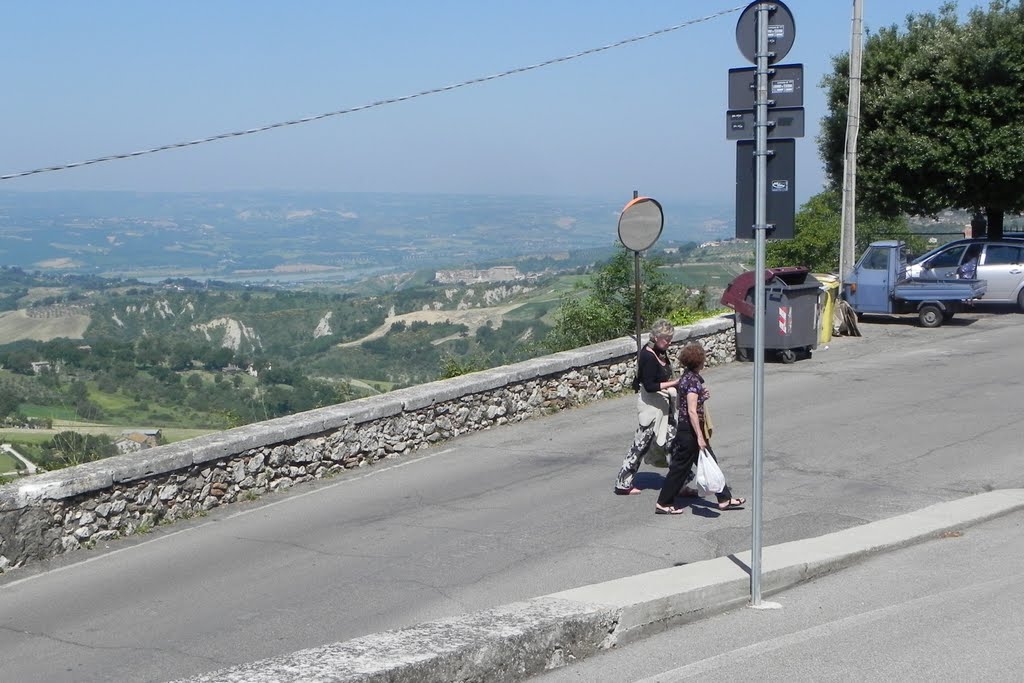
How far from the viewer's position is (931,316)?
70.9 ft

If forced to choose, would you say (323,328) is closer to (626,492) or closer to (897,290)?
(897,290)

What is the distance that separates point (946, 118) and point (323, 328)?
39.4 metres

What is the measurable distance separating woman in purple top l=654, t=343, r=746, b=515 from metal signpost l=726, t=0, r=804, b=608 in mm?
2528

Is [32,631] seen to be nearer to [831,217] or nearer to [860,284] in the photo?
[860,284]

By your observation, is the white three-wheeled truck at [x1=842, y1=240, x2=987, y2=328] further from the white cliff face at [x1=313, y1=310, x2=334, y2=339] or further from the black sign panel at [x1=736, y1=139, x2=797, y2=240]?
the white cliff face at [x1=313, y1=310, x2=334, y2=339]

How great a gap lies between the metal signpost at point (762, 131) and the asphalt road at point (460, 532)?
2440mm

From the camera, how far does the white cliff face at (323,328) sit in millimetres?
57237

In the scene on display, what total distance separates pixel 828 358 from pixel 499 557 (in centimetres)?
1146

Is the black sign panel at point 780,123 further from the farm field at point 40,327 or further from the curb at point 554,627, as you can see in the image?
the farm field at point 40,327

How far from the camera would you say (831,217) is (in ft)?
108

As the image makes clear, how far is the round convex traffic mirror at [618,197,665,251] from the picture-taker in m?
14.8

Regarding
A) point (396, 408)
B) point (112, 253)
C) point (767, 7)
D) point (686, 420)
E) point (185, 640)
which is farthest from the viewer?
point (112, 253)

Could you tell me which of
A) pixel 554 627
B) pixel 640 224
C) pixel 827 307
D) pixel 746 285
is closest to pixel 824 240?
pixel 827 307

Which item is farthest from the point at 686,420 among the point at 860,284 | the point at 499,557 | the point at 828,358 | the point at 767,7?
the point at 860,284
